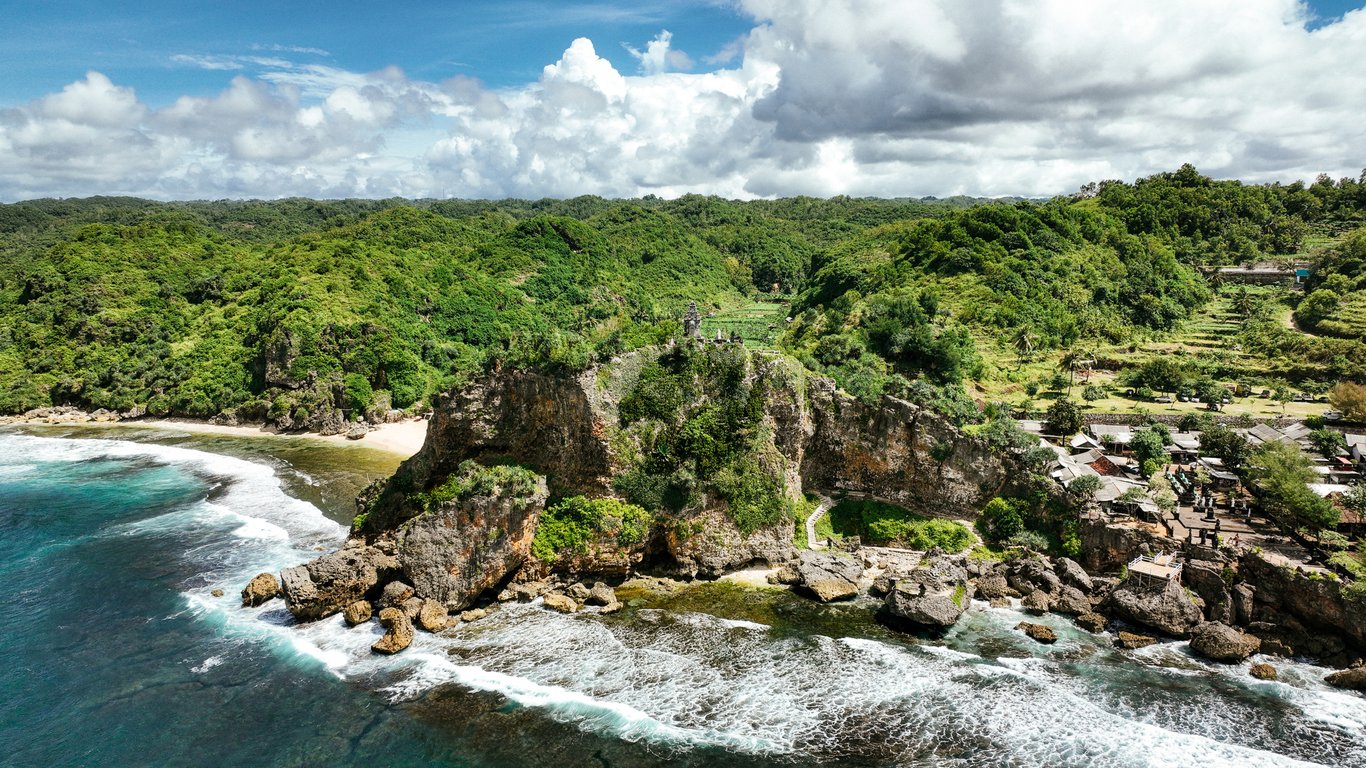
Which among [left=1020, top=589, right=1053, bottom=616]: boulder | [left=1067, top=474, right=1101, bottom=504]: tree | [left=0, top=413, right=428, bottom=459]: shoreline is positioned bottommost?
[left=0, top=413, right=428, bottom=459]: shoreline

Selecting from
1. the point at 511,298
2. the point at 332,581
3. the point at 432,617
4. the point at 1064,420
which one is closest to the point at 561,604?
the point at 432,617

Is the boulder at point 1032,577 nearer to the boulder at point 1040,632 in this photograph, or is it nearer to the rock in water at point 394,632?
the boulder at point 1040,632

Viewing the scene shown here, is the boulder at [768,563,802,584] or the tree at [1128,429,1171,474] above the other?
the tree at [1128,429,1171,474]

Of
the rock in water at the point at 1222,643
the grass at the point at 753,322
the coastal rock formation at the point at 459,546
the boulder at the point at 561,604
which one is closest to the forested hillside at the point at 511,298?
the grass at the point at 753,322

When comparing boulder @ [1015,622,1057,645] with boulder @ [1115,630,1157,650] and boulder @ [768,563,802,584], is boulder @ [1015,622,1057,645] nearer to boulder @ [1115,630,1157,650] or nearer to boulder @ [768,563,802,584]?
boulder @ [1115,630,1157,650]

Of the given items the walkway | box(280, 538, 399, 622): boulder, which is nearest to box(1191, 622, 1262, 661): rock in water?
the walkway

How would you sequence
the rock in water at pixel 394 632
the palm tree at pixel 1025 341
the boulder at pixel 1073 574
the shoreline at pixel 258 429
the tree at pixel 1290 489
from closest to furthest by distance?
the rock in water at pixel 394 632 < the boulder at pixel 1073 574 < the tree at pixel 1290 489 < the shoreline at pixel 258 429 < the palm tree at pixel 1025 341

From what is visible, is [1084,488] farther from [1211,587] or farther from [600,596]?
[600,596]
